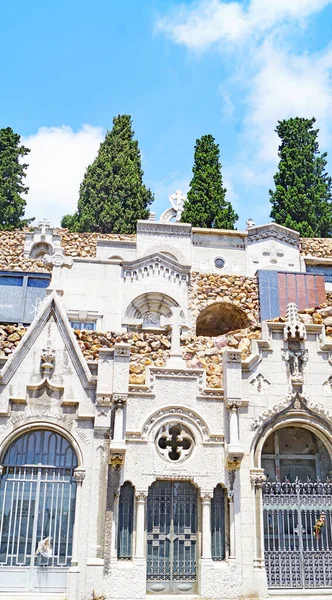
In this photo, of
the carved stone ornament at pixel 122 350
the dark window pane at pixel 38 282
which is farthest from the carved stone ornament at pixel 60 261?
the carved stone ornament at pixel 122 350

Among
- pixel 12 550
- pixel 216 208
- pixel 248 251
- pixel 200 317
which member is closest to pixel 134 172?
pixel 216 208

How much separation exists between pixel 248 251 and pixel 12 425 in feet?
66.1

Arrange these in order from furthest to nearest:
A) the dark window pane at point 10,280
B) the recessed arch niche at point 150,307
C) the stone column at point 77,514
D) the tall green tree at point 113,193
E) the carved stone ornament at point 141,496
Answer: the tall green tree at point 113,193
the recessed arch niche at point 150,307
the dark window pane at point 10,280
the carved stone ornament at point 141,496
the stone column at point 77,514

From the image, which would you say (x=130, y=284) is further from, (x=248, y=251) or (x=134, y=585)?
(x=134, y=585)

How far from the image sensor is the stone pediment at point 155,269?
83.9ft

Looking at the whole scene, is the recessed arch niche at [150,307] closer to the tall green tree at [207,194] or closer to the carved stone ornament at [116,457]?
the carved stone ornament at [116,457]

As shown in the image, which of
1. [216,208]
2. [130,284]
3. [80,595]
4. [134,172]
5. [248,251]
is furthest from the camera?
[134,172]

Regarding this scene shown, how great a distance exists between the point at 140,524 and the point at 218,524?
1833 millimetres

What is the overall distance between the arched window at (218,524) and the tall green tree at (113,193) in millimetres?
27594

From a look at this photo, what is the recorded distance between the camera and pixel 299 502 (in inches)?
579

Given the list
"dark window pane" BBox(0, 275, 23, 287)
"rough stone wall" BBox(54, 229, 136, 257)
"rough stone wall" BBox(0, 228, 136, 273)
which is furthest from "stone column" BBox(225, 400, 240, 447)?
"rough stone wall" BBox(54, 229, 136, 257)

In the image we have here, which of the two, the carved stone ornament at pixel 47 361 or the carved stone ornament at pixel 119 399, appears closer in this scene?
the carved stone ornament at pixel 119 399

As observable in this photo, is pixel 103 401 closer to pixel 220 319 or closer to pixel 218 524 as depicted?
pixel 218 524

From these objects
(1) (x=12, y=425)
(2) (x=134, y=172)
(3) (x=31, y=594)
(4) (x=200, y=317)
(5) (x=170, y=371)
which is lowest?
(3) (x=31, y=594)
